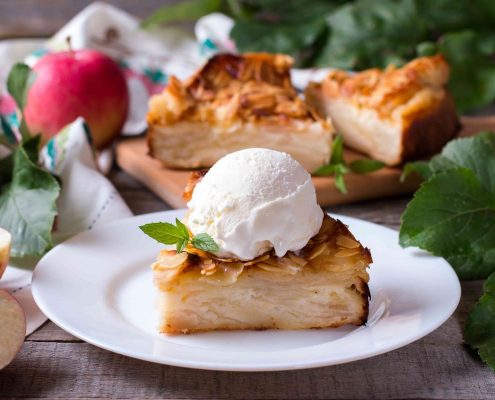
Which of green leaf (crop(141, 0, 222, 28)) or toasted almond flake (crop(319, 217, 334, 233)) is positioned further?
green leaf (crop(141, 0, 222, 28))

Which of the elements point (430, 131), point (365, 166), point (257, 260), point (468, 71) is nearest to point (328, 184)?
point (365, 166)

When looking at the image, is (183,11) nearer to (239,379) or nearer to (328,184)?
(328,184)

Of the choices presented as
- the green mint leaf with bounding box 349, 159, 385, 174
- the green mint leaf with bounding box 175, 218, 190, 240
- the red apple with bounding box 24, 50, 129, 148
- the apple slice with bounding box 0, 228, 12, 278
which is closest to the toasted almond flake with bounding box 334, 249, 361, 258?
the green mint leaf with bounding box 175, 218, 190, 240

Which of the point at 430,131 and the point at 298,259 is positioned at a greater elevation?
the point at 298,259

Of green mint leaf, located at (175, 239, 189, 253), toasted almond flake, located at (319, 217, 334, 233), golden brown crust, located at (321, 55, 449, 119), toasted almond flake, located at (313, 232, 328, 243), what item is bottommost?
golden brown crust, located at (321, 55, 449, 119)

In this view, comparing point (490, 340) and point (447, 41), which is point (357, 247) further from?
point (447, 41)

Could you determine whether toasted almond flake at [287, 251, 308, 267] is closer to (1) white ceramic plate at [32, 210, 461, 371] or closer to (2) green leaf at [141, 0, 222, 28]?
(1) white ceramic plate at [32, 210, 461, 371]
